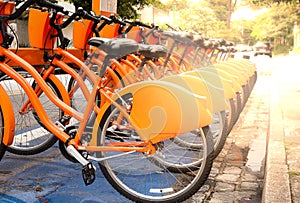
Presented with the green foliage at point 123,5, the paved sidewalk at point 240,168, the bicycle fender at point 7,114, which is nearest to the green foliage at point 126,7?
the green foliage at point 123,5

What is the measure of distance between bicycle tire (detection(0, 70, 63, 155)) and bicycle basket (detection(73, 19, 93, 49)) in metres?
Answer: 0.92

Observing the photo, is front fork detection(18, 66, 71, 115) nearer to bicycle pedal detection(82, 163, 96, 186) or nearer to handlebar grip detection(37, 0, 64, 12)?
handlebar grip detection(37, 0, 64, 12)

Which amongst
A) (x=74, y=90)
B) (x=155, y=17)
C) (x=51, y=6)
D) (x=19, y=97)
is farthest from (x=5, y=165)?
(x=155, y=17)

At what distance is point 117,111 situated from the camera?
3598mm

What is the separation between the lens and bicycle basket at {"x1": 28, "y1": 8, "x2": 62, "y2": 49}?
4.59m

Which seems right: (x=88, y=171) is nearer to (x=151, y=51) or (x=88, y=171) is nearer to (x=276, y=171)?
(x=151, y=51)

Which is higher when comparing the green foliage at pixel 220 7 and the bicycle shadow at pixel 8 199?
the green foliage at pixel 220 7

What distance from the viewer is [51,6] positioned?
3967 millimetres

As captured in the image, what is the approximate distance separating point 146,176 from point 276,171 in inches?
45.7

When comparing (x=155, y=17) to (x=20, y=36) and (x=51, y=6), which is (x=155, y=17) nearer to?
(x=20, y=36)

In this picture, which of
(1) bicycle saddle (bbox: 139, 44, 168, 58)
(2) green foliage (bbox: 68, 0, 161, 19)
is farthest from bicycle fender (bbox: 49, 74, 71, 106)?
(2) green foliage (bbox: 68, 0, 161, 19)

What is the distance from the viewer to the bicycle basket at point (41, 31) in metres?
4.59

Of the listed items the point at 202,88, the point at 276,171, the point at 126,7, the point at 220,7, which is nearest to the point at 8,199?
the point at 202,88

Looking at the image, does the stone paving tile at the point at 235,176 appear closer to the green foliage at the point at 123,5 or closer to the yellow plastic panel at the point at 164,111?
the yellow plastic panel at the point at 164,111
